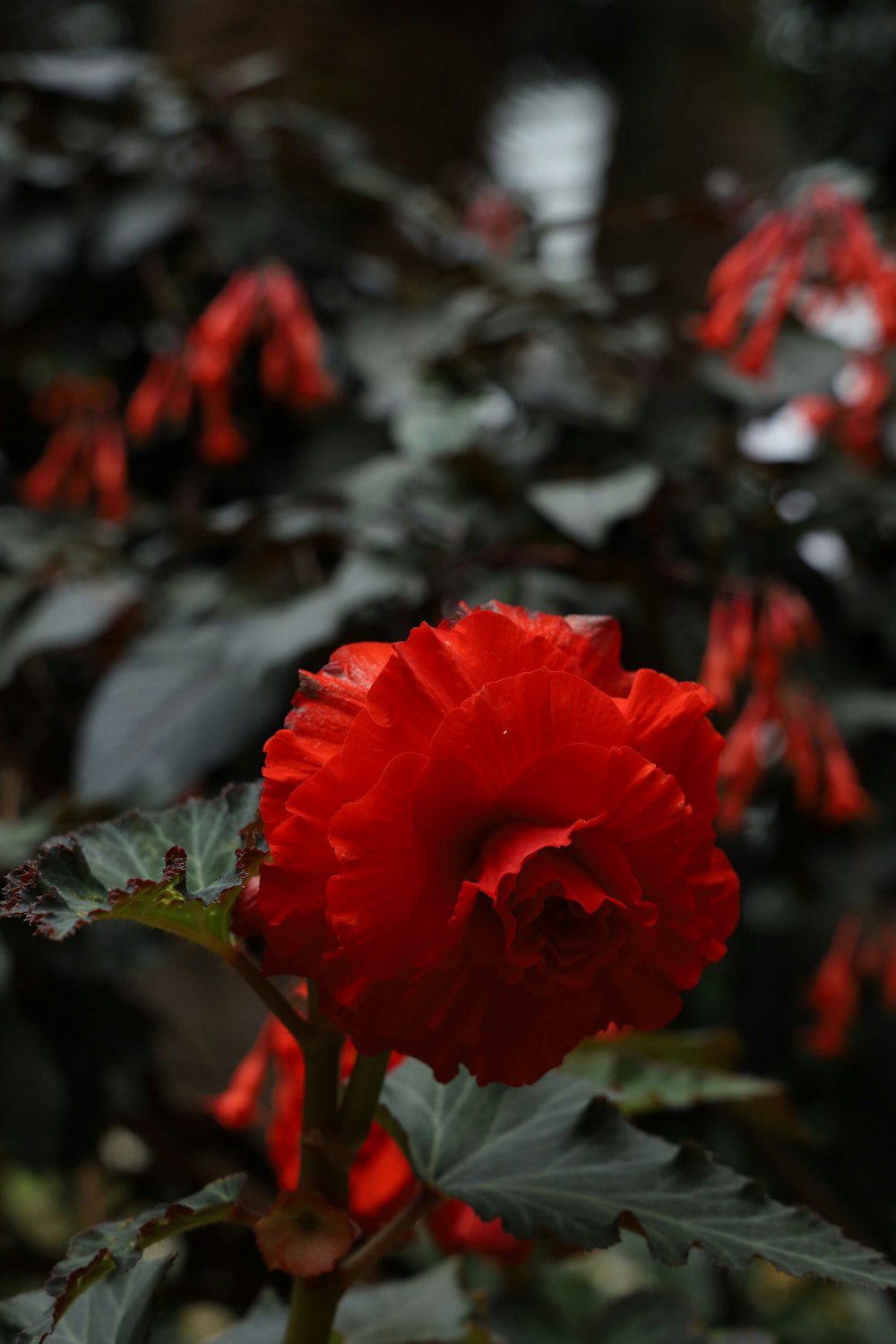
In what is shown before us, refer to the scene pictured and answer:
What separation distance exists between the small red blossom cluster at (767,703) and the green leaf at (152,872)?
0.62m

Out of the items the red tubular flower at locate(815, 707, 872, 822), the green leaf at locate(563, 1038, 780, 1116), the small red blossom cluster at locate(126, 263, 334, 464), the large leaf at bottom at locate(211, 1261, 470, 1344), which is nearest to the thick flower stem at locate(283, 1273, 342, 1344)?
the large leaf at bottom at locate(211, 1261, 470, 1344)

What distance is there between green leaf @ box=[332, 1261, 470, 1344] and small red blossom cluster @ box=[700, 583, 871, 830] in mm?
523

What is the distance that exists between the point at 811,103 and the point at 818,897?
1789mm

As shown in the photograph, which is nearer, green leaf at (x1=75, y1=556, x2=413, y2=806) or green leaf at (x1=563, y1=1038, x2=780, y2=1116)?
green leaf at (x1=563, y1=1038, x2=780, y2=1116)

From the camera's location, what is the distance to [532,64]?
11.5 ft

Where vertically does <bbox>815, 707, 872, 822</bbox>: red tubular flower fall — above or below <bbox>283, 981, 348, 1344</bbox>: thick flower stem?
below

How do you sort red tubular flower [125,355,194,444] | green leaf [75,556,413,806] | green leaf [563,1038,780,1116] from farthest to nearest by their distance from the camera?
red tubular flower [125,355,194,444] → green leaf [75,556,413,806] → green leaf [563,1038,780,1116]

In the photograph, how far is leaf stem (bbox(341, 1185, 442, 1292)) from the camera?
40 cm

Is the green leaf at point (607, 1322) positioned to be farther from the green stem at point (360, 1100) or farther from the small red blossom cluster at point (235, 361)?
the small red blossom cluster at point (235, 361)

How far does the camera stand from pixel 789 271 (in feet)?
3.89

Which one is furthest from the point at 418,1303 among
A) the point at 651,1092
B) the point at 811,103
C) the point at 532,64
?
the point at 532,64

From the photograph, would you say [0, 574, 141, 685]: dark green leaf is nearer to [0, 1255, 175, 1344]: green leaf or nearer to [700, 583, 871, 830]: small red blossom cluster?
[700, 583, 871, 830]: small red blossom cluster

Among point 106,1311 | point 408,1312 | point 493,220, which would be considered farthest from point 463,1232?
point 493,220

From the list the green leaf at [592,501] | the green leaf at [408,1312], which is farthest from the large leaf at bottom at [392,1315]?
the green leaf at [592,501]
